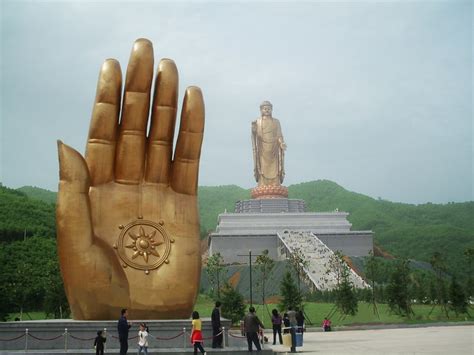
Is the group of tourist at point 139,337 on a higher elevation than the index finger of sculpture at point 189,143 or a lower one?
lower

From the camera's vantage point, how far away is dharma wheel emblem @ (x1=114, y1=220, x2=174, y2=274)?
14.5 metres

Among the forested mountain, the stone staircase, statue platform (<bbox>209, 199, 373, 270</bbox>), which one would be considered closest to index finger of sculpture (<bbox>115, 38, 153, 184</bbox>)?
the stone staircase

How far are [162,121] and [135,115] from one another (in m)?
0.71

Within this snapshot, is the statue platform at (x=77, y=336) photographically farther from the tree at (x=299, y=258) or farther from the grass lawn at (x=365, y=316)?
→ the tree at (x=299, y=258)

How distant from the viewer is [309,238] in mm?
52375

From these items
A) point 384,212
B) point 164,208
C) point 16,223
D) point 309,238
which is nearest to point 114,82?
point 164,208

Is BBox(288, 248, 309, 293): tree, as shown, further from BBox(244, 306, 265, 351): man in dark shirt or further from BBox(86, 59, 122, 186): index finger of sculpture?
BBox(244, 306, 265, 351): man in dark shirt

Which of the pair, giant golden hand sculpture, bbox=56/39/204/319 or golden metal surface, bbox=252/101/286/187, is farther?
golden metal surface, bbox=252/101/286/187

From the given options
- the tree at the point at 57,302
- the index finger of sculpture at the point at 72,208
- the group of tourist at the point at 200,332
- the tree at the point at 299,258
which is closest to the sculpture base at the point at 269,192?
the tree at the point at 299,258

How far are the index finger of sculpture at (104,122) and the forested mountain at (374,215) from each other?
41.9 m

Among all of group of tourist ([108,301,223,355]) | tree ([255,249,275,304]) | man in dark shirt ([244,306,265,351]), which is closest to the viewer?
group of tourist ([108,301,223,355])

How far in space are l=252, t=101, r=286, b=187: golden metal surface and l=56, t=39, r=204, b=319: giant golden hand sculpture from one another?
40252 millimetres

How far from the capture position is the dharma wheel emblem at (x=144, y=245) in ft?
47.7

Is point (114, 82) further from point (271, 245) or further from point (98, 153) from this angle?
point (271, 245)
